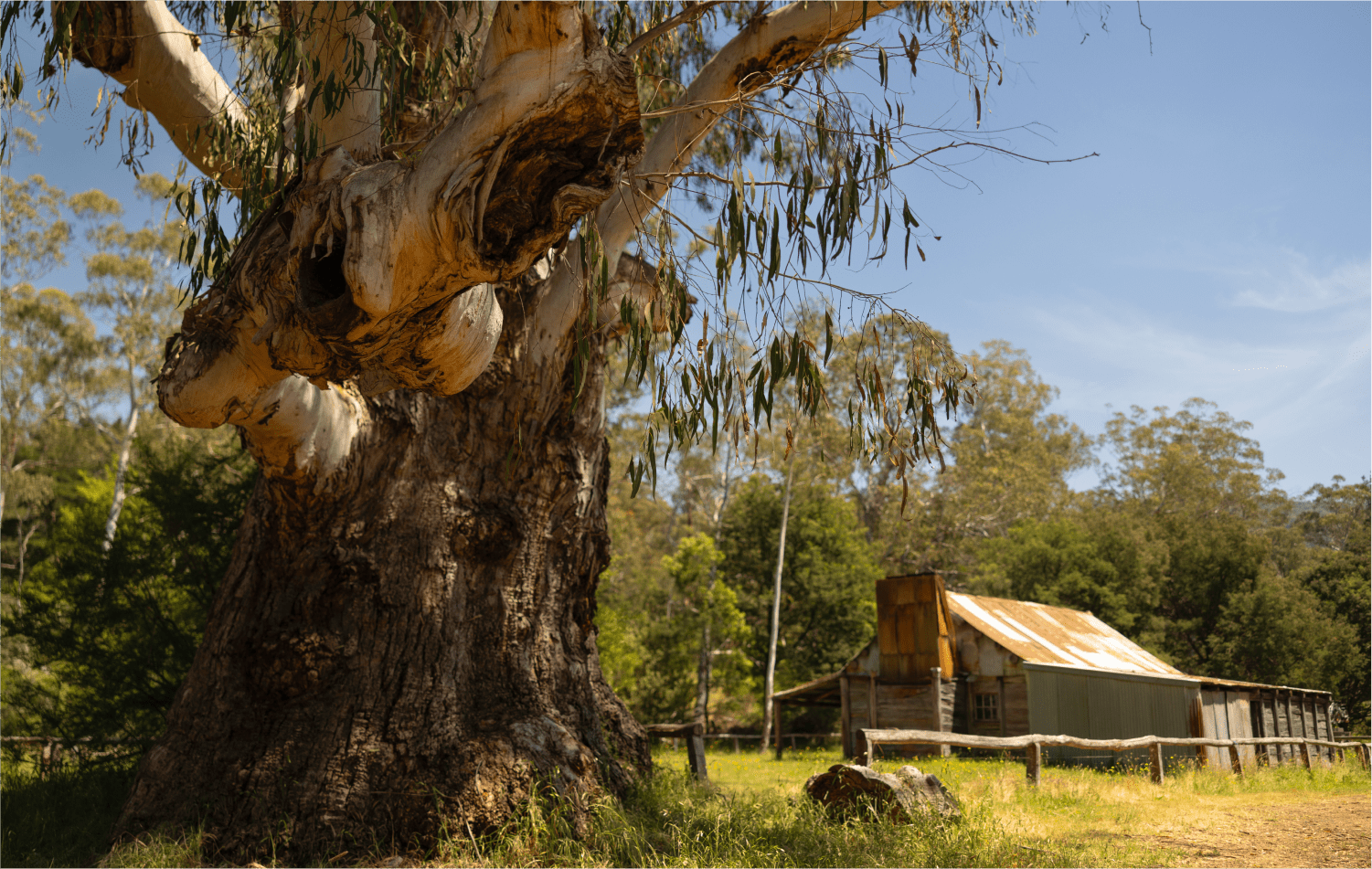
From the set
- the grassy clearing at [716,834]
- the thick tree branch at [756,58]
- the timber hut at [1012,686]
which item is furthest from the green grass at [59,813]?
the timber hut at [1012,686]

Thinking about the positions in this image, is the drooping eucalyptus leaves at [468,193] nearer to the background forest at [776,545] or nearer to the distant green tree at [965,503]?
the background forest at [776,545]

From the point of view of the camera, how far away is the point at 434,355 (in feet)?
14.4

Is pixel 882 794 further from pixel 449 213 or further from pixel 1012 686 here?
pixel 1012 686

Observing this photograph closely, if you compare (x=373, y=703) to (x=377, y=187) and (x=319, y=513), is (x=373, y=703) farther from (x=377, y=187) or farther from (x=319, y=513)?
(x=377, y=187)

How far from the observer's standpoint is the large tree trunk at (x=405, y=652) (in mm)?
5703

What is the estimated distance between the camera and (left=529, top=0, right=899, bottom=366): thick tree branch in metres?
5.66

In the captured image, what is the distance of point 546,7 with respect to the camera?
3.44 m

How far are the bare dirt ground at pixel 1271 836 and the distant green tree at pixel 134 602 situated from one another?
891 cm

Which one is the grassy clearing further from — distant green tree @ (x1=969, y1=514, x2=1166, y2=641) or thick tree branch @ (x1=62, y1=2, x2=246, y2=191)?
distant green tree @ (x1=969, y1=514, x2=1166, y2=641)

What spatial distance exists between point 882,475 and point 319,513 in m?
29.0

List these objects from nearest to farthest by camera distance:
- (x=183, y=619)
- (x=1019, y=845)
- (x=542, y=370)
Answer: (x=1019, y=845), (x=542, y=370), (x=183, y=619)

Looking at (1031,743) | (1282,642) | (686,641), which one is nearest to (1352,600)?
(1282,642)

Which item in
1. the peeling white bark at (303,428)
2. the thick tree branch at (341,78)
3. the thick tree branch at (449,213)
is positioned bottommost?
the peeling white bark at (303,428)

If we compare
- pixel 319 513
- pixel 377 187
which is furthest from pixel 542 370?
pixel 377 187
